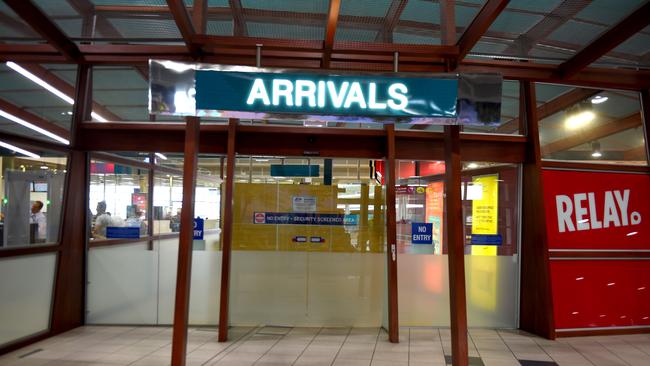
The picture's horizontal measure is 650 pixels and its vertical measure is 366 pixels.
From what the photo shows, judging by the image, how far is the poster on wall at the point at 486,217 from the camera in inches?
253

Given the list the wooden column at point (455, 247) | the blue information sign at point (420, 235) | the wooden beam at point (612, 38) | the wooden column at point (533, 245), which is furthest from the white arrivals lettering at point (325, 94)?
the wooden column at point (533, 245)

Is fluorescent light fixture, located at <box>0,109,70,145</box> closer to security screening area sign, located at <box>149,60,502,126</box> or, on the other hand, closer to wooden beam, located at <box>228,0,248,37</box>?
security screening area sign, located at <box>149,60,502,126</box>

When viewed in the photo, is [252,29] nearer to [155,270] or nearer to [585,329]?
[155,270]

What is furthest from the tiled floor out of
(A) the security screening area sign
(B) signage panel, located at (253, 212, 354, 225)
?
(A) the security screening area sign

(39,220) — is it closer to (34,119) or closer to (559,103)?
(34,119)

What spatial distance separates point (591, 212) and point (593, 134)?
42.6 inches

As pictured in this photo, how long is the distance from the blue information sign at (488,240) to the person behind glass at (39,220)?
5.43 meters

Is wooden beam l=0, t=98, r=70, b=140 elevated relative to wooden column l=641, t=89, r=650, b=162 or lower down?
lower down

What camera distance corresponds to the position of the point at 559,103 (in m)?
6.47

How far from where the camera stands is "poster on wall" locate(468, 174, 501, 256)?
6422 mm

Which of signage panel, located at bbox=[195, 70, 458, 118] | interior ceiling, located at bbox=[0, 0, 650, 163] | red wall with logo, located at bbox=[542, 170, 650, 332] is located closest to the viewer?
signage panel, located at bbox=[195, 70, 458, 118]

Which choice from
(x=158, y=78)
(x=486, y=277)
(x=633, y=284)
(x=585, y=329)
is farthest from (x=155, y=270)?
(x=633, y=284)

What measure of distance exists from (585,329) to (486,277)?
134cm

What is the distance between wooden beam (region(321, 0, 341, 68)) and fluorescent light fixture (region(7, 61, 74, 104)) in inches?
131
